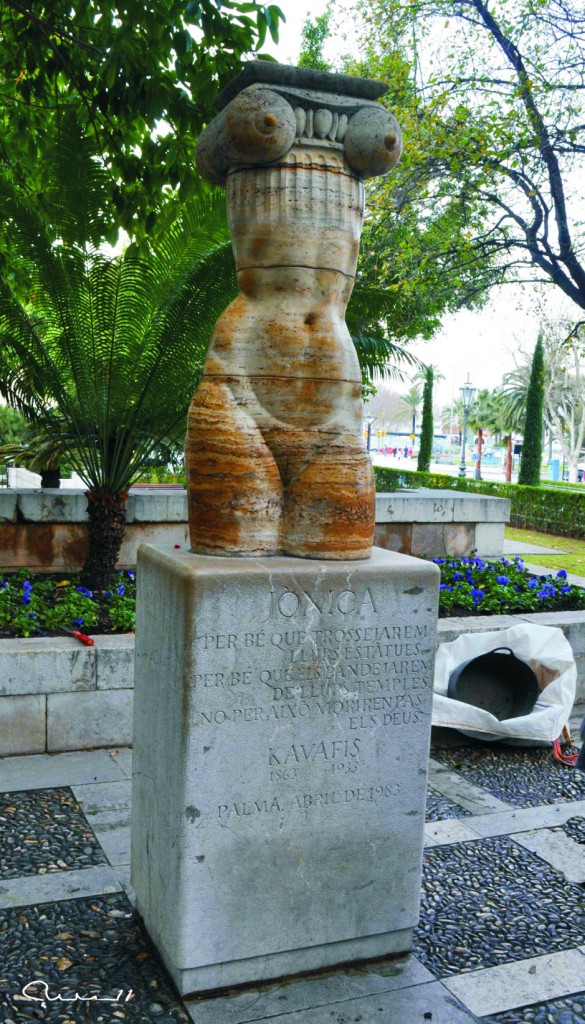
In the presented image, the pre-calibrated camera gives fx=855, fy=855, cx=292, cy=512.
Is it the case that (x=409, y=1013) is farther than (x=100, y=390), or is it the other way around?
(x=100, y=390)

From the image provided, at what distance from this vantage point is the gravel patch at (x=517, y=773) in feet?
15.1

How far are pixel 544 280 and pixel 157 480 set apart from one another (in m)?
6.96

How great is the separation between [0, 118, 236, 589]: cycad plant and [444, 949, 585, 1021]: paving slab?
443cm

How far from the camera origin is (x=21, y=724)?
15.5 feet

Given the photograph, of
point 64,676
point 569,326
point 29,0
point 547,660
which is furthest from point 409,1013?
point 569,326

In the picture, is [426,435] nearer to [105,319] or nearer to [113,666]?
[105,319]

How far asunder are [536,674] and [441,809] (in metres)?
1.52

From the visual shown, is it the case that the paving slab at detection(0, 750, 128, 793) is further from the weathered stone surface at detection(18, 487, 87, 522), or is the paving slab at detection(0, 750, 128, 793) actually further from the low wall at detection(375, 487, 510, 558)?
the low wall at detection(375, 487, 510, 558)

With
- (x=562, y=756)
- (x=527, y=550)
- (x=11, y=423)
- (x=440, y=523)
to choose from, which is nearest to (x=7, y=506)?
(x=440, y=523)

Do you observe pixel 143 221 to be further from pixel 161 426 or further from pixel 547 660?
pixel 547 660


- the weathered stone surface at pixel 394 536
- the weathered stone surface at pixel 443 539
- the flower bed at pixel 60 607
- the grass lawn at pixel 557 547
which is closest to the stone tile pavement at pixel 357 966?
the flower bed at pixel 60 607

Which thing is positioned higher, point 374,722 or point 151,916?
point 374,722

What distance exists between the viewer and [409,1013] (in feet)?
8.82

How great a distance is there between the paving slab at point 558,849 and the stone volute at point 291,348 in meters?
1.85
